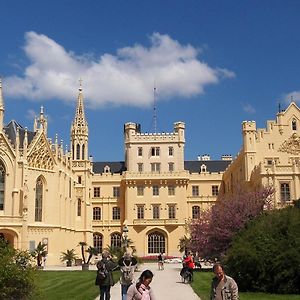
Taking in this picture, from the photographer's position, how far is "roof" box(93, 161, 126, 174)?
83.3 metres

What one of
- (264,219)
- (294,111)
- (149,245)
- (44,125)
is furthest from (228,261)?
(149,245)

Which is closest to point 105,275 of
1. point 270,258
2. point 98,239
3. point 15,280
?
point 15,280

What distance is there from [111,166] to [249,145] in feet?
94.0

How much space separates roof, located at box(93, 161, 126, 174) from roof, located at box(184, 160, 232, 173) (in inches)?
395

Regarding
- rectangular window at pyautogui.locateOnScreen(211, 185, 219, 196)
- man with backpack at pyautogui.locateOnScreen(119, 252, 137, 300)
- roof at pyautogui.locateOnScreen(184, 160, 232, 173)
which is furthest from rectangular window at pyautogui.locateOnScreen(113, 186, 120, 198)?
man with backpack at pyautogui.locateOnScreen(119, 252, 137, 300)

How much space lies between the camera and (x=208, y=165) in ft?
275

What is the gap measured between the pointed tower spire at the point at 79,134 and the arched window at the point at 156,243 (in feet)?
47.4

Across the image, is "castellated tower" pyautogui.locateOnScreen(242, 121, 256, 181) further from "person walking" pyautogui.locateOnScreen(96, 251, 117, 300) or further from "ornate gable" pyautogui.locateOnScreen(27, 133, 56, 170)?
"person walking" pyautogui.locateOnScreen(96, 251, 117, 300)

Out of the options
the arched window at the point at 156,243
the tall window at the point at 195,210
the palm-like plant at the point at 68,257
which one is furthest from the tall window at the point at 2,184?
the tall window at the point at 195,210

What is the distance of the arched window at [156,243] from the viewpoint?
74062 millimetres

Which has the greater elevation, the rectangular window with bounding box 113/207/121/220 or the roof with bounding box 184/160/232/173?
the roof with bounding box 184/160/232/173

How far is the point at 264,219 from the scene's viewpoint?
87.7ft

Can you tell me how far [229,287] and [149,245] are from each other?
64.3m

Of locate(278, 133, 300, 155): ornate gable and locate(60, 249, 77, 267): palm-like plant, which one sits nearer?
locate(60, 249, 77, 267): palm-like plant
